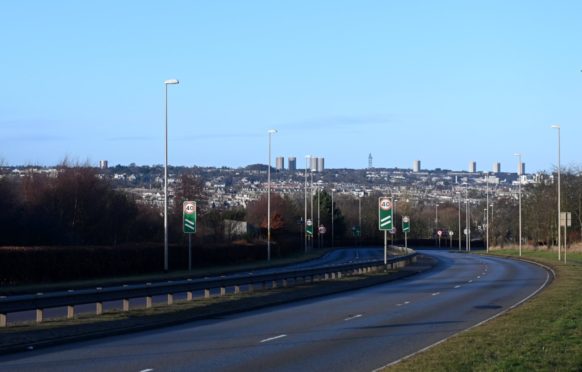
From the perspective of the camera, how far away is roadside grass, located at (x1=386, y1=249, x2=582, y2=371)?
13180 mm

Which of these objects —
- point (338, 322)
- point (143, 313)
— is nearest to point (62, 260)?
point (143, 313)

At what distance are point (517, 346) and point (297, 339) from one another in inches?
186

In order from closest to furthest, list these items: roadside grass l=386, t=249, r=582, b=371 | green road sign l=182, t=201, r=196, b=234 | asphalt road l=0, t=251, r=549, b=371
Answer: roadside grass l=386, t=249, r=582, b=371 → asphalt road l=0, t=251, r=549, b=371 → green road sign l=182, t=201, r=196, b=234

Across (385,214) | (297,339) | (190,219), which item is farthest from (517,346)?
(385,214)

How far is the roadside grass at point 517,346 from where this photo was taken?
13180mm

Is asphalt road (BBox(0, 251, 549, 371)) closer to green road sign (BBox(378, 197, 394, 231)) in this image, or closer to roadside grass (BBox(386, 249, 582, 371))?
roadside grass (BBox(386, 249, 582, 371))

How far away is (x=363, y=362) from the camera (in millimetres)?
14969

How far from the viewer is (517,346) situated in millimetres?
15523

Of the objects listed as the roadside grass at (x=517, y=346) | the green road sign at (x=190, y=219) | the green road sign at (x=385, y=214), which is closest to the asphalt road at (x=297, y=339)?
the roadside grass at (x=517, y=346)

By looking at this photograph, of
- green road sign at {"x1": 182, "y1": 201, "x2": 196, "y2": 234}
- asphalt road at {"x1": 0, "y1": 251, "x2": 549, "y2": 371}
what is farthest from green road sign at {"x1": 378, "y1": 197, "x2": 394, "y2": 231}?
asphalt road at {"x1": 0, "y1": 251, "x2": 549, "y2": 371}

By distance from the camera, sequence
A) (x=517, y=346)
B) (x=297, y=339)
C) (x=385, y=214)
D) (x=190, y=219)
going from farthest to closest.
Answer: (x=385, y=214) → (x=190, y=219) → (x=297, y=339) → (x=517, y=346)

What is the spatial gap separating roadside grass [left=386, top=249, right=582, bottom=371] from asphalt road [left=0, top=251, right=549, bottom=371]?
934mm

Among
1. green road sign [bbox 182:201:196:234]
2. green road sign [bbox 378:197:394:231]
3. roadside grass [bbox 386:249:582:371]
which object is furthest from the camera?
green road sign [bbox 378:197:394:231]

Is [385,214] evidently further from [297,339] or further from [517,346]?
[517,346]
